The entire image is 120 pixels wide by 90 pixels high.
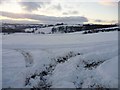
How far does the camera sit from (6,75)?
15.9 m

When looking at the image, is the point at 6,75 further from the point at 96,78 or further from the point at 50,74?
the point at 96,78

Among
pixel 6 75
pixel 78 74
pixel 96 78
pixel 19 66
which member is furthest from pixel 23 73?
pixel 96 78

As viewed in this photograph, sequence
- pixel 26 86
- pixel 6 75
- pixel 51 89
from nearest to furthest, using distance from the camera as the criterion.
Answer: pixel 51 89, pixel 26 86, pixel 6 75

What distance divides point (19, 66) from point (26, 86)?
14.9 ft

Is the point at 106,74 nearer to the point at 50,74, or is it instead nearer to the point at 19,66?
the point at 50,74

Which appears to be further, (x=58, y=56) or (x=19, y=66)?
(x=58, y=56)

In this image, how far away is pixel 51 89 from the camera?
1299cm

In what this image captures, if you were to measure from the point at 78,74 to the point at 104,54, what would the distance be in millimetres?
4785

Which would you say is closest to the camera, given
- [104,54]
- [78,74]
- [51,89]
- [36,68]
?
[51,89]

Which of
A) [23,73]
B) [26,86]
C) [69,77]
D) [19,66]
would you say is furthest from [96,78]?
[19,66]

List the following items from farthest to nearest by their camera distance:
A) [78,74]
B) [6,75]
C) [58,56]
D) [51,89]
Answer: [58,56]
[6,75]
[78,74]
[51,89]

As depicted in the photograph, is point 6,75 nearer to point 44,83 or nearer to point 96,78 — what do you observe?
point 44,83

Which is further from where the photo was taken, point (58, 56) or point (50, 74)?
point (58, 56)

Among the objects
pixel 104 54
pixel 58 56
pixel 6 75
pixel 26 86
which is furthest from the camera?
pixel 58 56
